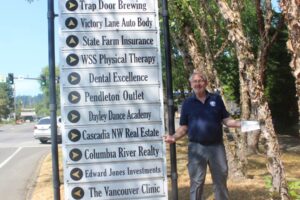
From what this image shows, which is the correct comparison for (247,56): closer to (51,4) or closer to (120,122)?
(120,122)

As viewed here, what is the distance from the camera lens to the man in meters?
6.30

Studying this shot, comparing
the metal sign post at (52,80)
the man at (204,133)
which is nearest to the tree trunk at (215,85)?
the man at (204,133)

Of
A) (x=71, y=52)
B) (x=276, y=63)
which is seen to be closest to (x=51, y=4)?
(x=71, y=52)

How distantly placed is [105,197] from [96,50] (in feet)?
5.30

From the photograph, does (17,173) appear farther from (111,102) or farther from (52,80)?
(111,102)

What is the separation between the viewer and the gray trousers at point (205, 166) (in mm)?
6363

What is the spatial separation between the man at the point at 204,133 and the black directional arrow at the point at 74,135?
3.21ft

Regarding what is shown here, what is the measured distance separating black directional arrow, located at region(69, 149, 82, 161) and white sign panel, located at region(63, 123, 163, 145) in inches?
3.5

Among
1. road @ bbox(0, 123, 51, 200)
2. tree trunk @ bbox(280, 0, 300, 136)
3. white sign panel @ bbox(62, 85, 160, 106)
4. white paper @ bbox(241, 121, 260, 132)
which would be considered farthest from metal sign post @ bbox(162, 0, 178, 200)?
road @ bbox(0, 123, 51, 200)

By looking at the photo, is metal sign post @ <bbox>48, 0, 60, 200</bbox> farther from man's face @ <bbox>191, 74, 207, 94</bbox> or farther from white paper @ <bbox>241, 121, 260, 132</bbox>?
white paper @ <bbox>241, 121, 260, 132</bbox>

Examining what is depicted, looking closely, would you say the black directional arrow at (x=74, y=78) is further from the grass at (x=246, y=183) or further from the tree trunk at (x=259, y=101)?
the grass at (x=246, y=183)

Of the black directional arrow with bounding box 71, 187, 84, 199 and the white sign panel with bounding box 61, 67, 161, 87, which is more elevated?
the white sign panel with bounding box 61, 67, 161, 87

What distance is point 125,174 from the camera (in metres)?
6.23

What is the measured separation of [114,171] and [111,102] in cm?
76
